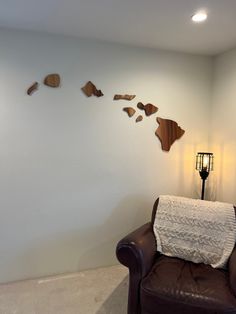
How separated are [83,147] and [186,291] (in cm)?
158

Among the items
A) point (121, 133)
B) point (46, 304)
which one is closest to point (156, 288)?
point (46, 304)

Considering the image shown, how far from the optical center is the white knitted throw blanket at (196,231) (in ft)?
7.36

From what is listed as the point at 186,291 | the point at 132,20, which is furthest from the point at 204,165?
the point at 132,20

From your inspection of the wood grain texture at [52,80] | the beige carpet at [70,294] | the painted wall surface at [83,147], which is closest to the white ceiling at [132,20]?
the painted wall surface at [83,147]

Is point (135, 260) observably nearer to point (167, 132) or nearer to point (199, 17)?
point (167, 132)

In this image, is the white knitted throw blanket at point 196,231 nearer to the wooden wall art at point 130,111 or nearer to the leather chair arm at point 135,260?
the leather chair arm at point 135,260

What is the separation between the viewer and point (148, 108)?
2973mm

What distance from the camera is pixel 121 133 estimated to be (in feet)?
9.52

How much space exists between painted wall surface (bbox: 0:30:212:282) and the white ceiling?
19 centimetres

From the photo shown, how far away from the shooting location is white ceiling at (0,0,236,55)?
1.98 m

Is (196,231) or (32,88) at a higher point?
(32,88)

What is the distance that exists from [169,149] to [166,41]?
3.65 feet

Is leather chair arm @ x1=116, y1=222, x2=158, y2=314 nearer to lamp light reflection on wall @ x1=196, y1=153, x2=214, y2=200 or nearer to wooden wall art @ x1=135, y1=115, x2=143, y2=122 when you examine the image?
lamp light reflection on wall @ x1=196, y1=153, x2=214, y2=200

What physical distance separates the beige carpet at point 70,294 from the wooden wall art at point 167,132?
4.68ft
